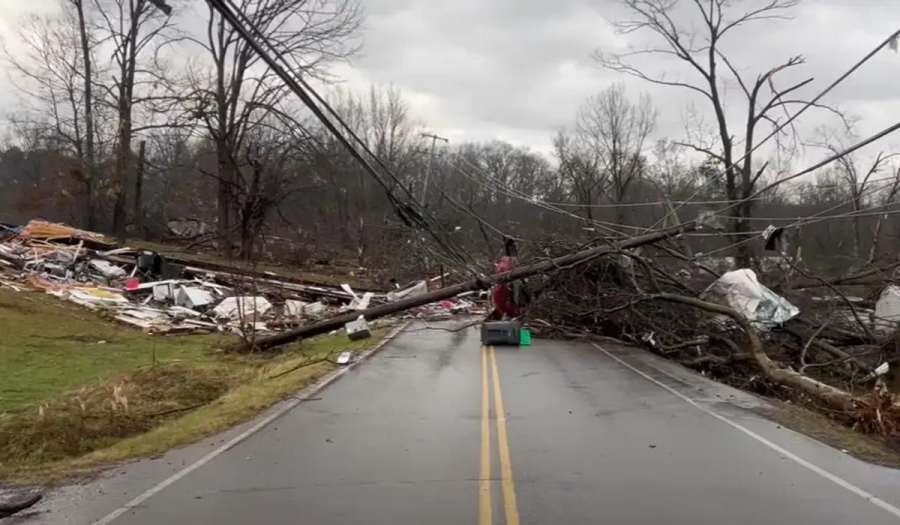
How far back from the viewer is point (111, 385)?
→ 13.0 metres

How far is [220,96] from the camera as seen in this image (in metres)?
43.9

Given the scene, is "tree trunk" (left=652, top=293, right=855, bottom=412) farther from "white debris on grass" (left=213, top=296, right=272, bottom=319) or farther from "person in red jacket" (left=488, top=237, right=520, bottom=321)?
"white debris on grass" (left=213, top=296, right=272, bottom=319)

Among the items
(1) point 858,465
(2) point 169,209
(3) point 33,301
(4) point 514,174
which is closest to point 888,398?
(1) point 858,465

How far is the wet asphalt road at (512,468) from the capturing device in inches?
267

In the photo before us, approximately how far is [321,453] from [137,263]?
25311mm

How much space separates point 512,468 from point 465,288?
1339 cm

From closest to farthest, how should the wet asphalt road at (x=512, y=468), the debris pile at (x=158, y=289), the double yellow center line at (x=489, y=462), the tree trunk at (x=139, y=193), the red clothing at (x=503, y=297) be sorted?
the double yellow center line at (x=489, y=462) < the wet asphalt road at (x=512, y=468) < the red clothing at (x=503, y=297) < the debris pile at (x=158, y=289) < the tree trunk at (x=139, y=193)

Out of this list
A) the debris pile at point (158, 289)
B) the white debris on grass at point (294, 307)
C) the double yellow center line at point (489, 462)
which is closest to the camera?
the double yellow center line at point (489, 462)

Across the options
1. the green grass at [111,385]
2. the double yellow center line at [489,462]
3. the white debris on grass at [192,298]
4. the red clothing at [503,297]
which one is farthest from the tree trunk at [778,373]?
the white debris on grass at [192,298]

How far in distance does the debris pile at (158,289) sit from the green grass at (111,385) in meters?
1.63

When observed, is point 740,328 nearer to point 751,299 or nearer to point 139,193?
point 751,299

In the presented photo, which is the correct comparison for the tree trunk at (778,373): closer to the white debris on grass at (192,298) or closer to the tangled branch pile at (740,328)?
the tangled branch pile at (740,328)

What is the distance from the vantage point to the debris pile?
80.7 ft

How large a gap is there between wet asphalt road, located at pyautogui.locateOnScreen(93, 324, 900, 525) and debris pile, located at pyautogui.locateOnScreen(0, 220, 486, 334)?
1158cm
